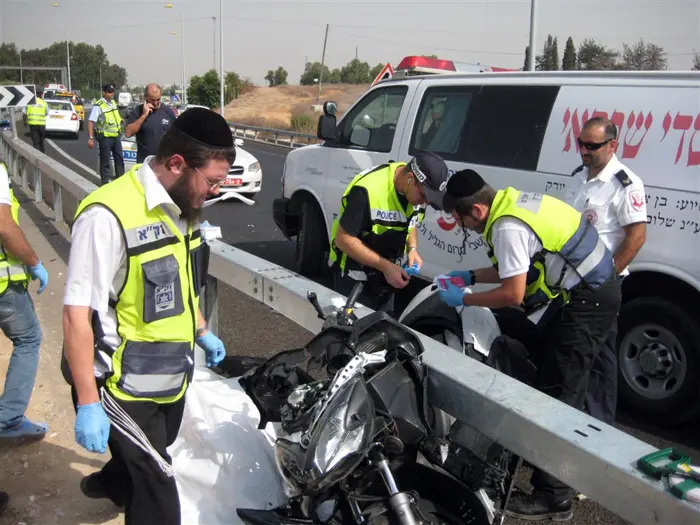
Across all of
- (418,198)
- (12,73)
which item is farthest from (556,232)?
(12,73)

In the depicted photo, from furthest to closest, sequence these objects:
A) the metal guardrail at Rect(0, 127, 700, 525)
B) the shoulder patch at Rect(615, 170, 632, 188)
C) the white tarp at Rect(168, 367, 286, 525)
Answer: the shoulder patch at Rect(615, 170, 632, 188), the white tarp at Rect(168, 367, 286, 525), the metal guardrail at Rect(0, 127, 700, 525)

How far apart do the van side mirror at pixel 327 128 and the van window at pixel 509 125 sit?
1.69 meters

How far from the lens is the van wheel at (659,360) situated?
4.50 m

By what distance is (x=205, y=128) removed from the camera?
93.3 inches

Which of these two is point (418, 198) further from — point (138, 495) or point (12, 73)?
point (12, 73)

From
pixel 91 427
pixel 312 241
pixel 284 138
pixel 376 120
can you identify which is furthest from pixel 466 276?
pixel 284 138

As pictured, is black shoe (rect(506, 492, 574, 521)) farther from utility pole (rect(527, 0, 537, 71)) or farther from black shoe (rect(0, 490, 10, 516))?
utility pole (rect(527, 0, 537, 71))

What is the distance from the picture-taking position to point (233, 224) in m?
11.1

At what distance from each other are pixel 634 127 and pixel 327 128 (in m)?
3.28

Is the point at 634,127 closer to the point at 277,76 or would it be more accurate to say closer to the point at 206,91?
the point at 206,91

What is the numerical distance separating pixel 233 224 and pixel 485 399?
9307mm

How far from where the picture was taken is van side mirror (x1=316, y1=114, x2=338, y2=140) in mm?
7180

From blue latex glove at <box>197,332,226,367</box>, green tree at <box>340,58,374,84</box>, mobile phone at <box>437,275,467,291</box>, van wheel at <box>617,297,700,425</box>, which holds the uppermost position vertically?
green tree at <box>340,58,374,84</box>

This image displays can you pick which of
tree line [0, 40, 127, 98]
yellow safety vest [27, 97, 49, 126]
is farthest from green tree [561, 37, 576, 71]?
tree line [0, 40, 127, 98]
